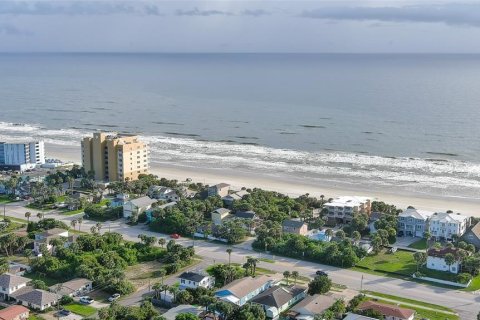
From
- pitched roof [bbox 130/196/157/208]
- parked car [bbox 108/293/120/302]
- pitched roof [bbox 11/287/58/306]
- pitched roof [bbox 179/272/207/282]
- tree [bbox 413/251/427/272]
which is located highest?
pitched roof [bbox 130/196/157/208]

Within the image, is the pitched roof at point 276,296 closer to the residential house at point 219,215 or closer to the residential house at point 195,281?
the residential house at point 195,281

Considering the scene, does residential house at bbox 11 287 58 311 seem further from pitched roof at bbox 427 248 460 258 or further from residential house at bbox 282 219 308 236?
pitched roof at bbox 427 248 460 258

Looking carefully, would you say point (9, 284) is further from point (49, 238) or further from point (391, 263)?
point (391, 263)

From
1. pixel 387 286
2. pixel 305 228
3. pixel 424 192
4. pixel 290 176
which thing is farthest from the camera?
pixel 290 176

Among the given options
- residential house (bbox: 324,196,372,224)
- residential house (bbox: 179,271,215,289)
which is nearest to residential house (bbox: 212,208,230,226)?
residential house (bbox: 324,196,372,224)

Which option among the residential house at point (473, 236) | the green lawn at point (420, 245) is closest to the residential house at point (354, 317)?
the green lawn at point (420, 245)

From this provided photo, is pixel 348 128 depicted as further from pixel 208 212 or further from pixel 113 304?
pixel 113 304

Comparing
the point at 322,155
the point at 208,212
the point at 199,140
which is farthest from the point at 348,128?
the point at 208,212
